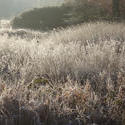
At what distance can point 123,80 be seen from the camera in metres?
3.88

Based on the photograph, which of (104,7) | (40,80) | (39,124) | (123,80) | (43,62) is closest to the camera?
(39,124)

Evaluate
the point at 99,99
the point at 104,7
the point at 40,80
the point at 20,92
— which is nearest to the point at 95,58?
the point at 40,80

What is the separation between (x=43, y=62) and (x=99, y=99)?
6.44 feet

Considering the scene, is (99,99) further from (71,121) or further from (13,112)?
(13,112)

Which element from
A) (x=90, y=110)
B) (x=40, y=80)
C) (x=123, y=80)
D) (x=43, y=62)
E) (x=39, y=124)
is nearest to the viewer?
(x=39, y=124)

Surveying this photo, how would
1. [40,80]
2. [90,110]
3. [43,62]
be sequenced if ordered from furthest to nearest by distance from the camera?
[43,62] < [40,80] < [90,110]

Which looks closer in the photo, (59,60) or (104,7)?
(59,60)

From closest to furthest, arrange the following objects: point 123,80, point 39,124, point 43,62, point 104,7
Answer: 1. point 39,124
2. point 123,80
3. point 43,62
4. point 104,7

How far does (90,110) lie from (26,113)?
0.76m

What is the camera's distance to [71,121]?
10.7ft

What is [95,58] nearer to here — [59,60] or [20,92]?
[59,60]

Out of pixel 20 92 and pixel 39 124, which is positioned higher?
pixel 20 92

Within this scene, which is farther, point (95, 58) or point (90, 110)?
point (95, 58)

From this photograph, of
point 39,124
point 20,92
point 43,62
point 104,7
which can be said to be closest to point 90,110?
point 39,124
